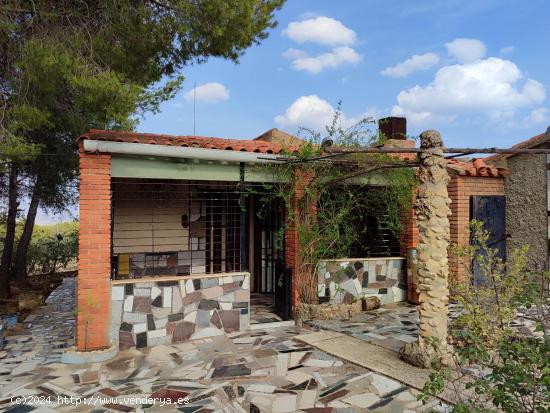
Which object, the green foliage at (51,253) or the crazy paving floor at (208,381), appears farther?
the green foliage at (51,253)

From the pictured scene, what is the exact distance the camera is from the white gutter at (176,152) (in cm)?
577

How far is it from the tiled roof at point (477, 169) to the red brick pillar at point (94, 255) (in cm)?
698

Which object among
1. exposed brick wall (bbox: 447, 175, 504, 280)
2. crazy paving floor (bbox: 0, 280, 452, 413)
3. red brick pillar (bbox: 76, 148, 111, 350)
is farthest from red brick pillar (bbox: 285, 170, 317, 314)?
exposed brick wall (bbox: 447, 175, 504, 280)

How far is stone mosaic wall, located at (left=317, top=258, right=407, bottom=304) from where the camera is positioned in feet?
26.6

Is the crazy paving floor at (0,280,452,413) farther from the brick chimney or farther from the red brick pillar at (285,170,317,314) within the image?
the brick chimney

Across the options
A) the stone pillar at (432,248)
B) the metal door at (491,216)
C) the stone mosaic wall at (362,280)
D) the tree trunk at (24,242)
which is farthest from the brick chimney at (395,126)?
the tree trunk at (24,242)

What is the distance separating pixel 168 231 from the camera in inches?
375

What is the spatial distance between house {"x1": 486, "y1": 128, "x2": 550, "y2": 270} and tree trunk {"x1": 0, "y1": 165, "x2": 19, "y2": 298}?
490 inches

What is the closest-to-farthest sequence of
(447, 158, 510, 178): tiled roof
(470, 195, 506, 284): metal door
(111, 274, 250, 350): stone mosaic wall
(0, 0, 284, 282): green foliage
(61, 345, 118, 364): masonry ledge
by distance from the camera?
1. (61, 345, 118, 364): masonry ledge
2. (111, 274, 250, 350): stone mosaic wall
3. (0, 0, 284, 282): green foliage
4. (447, 158, 510, 178): tiled roof
5. (470, 195, 506, 284): metal door

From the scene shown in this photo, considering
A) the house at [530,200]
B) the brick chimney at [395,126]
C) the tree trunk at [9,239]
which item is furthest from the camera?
the brick chimney at [395,126]

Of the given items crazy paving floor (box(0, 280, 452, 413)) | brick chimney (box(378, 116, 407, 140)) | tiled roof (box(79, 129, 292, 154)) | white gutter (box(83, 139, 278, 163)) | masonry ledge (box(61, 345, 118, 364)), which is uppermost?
brick chimney (box(378, 116, 407, 140))

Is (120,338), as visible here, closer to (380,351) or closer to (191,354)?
(191,354)

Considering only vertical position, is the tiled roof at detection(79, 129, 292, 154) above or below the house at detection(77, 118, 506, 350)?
above

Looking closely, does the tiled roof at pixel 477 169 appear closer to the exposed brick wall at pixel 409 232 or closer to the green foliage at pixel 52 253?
the exposed brick wall at pixel 409 232
